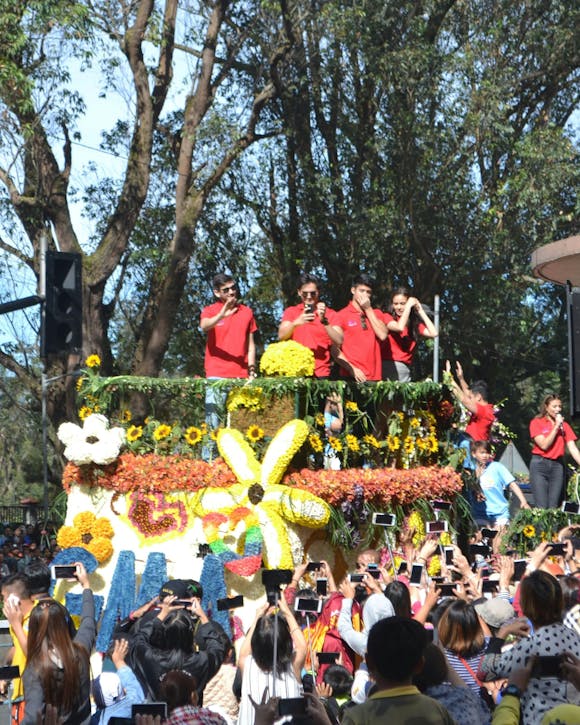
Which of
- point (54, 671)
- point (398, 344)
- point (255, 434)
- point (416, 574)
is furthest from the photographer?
point (398, 344)

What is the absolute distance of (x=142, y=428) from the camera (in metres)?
11.9

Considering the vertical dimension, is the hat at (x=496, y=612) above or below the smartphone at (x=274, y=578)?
below

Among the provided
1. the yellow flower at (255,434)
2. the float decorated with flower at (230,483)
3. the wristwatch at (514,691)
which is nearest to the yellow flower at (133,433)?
the float decorated with flower at (230,483)

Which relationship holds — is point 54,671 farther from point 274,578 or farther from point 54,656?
point 274,578

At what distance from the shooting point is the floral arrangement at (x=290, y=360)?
11250mm

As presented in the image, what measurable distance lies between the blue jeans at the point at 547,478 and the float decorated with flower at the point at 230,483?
2.13 metres

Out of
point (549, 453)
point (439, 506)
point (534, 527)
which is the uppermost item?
point (549, 453)

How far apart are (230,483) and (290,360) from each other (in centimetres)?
128

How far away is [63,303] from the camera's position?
33.4ft

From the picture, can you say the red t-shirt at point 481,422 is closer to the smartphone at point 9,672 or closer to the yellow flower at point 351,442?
the yellow flower at point 351,442

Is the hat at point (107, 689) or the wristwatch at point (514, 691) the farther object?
the hat at point (107, 689)

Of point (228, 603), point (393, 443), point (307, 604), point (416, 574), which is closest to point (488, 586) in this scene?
point (416, 574)

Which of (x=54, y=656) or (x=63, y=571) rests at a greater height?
Result: (x=63, y=571)

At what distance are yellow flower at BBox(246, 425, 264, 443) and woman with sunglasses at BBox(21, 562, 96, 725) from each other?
5.48 m
